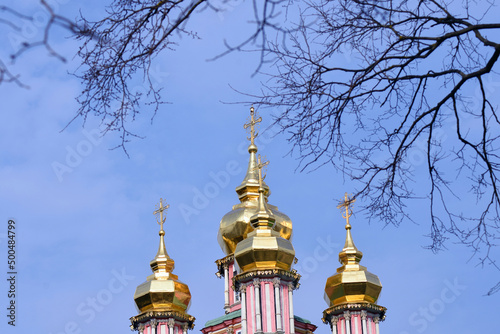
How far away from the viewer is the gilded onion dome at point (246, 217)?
35.3 m

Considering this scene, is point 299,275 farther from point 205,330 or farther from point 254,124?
point 254,124

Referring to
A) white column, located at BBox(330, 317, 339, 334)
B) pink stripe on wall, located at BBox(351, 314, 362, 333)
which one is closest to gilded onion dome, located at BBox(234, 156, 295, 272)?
white column, located at BBox(330, 317, 339, 334)

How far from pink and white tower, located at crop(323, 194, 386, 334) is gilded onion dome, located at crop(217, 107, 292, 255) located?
2.54 metres

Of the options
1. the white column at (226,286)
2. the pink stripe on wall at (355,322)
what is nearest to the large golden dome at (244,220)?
the white column at (226,286)

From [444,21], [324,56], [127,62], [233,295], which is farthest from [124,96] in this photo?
[233,295]

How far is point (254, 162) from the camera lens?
3784cm

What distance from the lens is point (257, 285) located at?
31.4m

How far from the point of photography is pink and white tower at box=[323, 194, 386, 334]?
109 feet

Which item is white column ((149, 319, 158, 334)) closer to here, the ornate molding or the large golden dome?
the large golden dome

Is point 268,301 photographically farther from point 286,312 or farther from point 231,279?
point 231,279

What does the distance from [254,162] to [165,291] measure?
20.9ft

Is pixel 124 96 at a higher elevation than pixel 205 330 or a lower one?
lower

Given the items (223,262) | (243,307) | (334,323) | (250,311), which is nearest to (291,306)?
(250,311)

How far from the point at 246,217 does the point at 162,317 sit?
4.39 m
